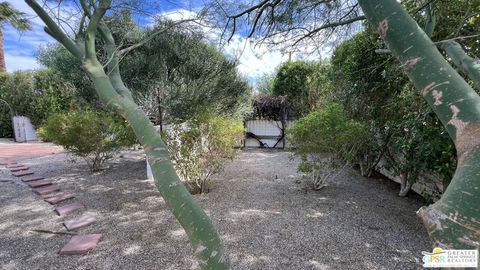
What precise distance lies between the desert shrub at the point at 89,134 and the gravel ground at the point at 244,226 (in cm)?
84

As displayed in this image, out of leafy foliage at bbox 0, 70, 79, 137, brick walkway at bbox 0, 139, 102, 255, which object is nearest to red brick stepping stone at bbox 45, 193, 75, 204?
brick walkway at bbox 0, 139, 102, 255

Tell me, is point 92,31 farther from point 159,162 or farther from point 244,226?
point 244,226

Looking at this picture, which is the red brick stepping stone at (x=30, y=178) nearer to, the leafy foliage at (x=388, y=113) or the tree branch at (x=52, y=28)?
the tree branch at (x=52, y=28)

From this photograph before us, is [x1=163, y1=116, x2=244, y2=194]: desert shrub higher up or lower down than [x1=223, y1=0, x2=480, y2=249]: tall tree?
lower down

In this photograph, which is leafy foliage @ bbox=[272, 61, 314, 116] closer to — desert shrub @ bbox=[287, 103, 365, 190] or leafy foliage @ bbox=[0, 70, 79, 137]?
desert shrub @ bbox=[287, 103, 365, 190]

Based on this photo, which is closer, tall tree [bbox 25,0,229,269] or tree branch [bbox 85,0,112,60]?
tall tree [bbox 25,0,229,269]

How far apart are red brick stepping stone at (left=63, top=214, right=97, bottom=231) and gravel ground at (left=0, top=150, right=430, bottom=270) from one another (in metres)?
0.09

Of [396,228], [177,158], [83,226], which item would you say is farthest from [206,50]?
[396,228]

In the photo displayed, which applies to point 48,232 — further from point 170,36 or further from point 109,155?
Result: point 170,36

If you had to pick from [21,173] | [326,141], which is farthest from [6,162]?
[326,141]

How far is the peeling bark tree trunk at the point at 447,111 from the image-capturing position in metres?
0.63

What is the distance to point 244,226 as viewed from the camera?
3.34 meters

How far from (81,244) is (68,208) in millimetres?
1433

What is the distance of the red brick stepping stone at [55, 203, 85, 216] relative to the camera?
12.5 feet
